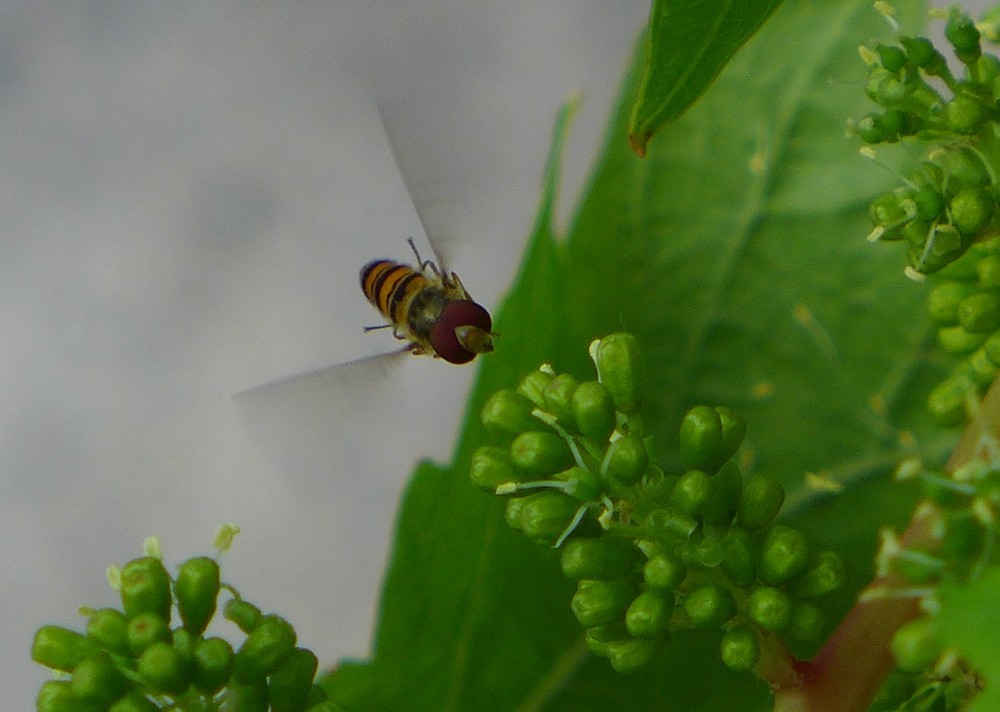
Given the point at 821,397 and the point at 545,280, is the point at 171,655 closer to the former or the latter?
the point at 545,280

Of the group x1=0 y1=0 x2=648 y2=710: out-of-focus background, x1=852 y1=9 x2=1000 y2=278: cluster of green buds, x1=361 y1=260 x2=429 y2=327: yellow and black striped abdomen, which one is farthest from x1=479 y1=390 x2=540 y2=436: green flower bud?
x1=0 y1=0 x2=648 y2=710: out-of-focus background

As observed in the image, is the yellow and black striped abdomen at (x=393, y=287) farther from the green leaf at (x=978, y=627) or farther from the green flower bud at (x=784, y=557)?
the green leaf at (x=978, y=627)

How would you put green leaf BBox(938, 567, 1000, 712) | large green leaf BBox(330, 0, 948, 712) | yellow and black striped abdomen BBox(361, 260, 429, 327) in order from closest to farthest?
green leaf BBox(938, 567, 1000, 712), large green leaf BBox(330, 0, 948, 712), yellow and black striped abdomen BBox(361, 260, 429, 327)

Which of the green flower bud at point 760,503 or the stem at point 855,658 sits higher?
the green flower bud at point 760,503

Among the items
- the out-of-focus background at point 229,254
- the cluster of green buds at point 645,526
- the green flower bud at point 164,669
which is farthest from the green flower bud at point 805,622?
the out-of-focus background at point 229,254

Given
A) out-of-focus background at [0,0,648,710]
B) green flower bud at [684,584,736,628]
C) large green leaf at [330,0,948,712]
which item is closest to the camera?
green flower bud at [684,584,736,628]

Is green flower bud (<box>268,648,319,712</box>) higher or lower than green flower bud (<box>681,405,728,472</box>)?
lower

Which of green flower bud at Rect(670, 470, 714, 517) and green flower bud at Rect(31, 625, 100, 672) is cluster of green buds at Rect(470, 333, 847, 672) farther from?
green flower bud at Rect(31, 625, 100, 672)
